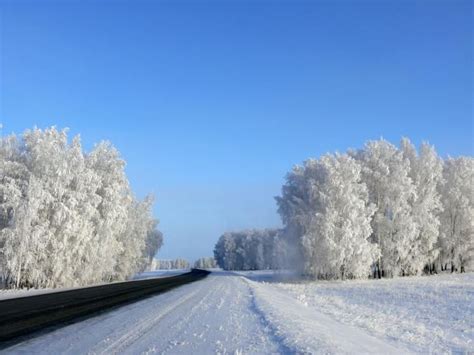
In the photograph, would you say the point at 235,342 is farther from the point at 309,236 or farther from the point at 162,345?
the point at 309,236

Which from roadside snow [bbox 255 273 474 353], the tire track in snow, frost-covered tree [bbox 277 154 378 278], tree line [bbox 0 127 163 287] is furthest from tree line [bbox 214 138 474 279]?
the tire track in snow

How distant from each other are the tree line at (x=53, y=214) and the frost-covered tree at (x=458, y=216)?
4879 cm

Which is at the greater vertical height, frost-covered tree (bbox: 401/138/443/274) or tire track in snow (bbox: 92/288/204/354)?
frost-covered tree (bbox: 401/138/443/274)

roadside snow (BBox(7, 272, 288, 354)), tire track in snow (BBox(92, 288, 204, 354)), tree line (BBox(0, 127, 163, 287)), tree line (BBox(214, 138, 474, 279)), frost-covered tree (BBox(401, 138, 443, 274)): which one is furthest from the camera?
frost-covered tree (BBox(401, 138, 443, 274))

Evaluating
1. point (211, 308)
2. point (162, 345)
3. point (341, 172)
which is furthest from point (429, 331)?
point (341, 172)

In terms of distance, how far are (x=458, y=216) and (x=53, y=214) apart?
5786 cm

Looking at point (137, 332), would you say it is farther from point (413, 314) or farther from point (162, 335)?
point (413, 314)

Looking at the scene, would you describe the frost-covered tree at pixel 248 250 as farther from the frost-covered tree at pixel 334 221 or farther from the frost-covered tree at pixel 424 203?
the frost-covered tree at pixel 334 221

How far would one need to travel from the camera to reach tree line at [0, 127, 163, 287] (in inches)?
1497

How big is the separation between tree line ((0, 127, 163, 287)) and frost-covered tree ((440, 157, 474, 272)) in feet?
160

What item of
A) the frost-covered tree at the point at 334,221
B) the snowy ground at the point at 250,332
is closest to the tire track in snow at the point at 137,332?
the snowy ground at the point at 250,332

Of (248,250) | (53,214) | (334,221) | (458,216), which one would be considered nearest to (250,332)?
(53,214)

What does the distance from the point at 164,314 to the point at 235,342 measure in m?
6.78

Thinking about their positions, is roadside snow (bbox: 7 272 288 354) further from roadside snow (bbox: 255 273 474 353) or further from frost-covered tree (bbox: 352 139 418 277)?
frost-covered tree (bbox: 352 139 418 277)
